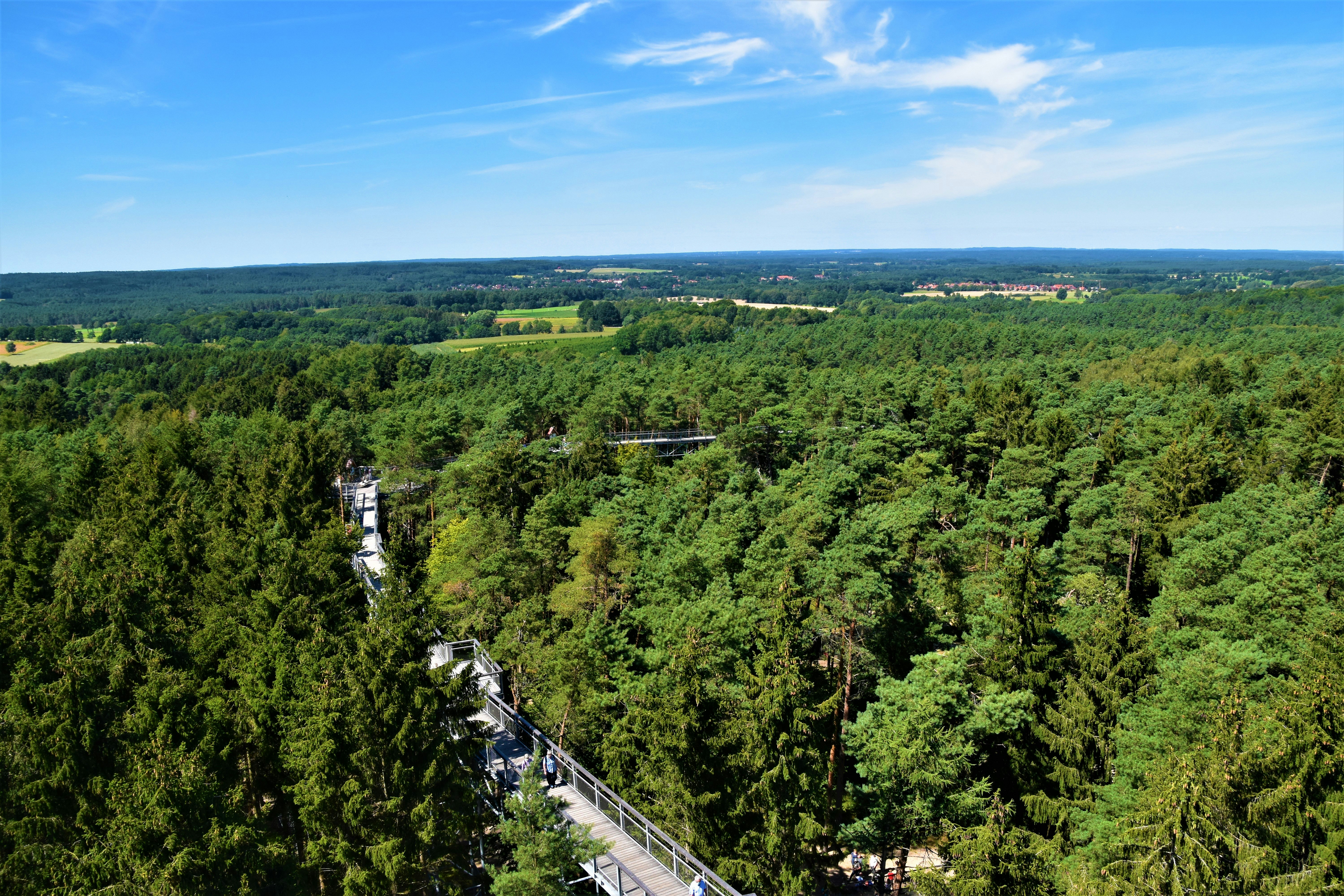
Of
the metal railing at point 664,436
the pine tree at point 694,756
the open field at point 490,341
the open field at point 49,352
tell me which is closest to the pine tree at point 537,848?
the pine tree at point 694,756

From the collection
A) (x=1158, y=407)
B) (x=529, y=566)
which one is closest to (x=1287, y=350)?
(x=1158, y=407)

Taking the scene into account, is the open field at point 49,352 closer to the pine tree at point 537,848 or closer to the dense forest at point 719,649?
the dense forest at point 719,649

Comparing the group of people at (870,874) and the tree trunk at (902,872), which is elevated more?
the tree trunk at (902,872)

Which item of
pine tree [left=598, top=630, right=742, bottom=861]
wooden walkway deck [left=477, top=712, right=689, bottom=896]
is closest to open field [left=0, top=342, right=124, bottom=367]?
wooden walkway deck [left=477, top=712, right=689, bottom=896]

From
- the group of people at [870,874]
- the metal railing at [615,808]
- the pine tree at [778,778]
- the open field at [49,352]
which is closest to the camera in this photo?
the metal railing at [615,808]

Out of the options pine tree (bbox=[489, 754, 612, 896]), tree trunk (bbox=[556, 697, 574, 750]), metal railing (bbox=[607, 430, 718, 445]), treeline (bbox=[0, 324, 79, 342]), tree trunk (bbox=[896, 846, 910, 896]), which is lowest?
tree trunk (bbox=[896, 846, 910, 896])

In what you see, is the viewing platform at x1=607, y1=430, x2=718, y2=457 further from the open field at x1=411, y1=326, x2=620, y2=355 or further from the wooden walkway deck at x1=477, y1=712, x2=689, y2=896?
the open field at x1=411, y1=326, x2=620, y2=355

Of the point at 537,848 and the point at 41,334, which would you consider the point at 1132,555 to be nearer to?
the point at 537,848
